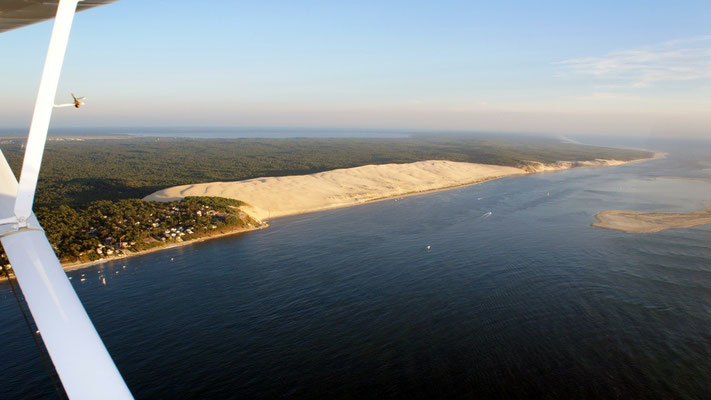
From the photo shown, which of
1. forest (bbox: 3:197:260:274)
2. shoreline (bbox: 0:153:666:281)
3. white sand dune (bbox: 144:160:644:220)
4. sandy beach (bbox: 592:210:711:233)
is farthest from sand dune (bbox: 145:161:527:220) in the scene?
sandy beach (bbox: 592:210:711:233)

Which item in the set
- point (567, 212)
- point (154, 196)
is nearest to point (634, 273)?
point (567, 212)

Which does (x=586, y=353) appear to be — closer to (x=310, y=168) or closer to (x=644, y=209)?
(x=644, y=209)

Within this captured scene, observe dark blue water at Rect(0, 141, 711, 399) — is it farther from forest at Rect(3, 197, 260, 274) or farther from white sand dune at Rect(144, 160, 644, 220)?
white sand dune at Rect(144, 160, 644, 220)

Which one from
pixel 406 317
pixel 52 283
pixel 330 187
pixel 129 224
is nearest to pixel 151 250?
pixel 129 224

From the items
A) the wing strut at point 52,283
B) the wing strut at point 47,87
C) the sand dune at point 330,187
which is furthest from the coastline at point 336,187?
the wing strut at point 47,87

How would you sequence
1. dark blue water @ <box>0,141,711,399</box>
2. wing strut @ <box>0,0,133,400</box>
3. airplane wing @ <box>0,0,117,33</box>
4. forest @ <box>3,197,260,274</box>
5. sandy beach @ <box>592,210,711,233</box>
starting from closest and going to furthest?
wing strut @ <box>0,0,133,400</box> < airplane wing @ <box>0,0,117,33</box> < dark blue water @ <box>0,141,711,399</box> < forest @ <box>3,197,260,274</box> < sandy beach @ <box>592,210,711,233</box>

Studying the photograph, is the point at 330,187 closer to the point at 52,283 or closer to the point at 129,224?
the point at 129,224
